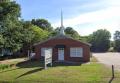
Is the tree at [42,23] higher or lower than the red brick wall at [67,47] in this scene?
higher

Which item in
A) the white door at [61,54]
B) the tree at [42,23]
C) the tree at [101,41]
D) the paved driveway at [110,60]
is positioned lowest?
the paved driveway at [110,60]

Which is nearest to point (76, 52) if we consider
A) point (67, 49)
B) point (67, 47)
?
point (67, 49)

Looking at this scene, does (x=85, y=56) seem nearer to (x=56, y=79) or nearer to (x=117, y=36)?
(x=56, y=79)

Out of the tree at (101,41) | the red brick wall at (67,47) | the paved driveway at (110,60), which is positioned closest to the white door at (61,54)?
the red brick wall at (67,47)

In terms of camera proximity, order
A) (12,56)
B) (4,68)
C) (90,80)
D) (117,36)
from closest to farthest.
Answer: (90,80), (4,68), (12,56), (117,36)

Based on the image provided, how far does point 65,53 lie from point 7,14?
10550 millimetres

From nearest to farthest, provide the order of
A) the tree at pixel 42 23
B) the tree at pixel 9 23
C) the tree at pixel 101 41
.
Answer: the tree at pixel 9 23 < the tree at pixel 101 41 < the tree at pixel 42 23

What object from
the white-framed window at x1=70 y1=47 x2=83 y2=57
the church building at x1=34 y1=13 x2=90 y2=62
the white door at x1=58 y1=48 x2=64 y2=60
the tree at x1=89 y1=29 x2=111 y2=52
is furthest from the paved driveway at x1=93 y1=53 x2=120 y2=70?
the tree at x1=89 y1=29 x2=111 y2=52

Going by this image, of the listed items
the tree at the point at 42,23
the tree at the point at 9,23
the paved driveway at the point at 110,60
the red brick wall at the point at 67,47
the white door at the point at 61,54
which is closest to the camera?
the paved driveway at the point at 110,60

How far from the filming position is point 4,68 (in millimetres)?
32469

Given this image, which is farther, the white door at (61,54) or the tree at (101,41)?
the tree at (101,41)

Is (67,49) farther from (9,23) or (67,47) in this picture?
(9,23)

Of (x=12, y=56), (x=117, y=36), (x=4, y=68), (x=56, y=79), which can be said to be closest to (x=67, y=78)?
(x=56, y=79)

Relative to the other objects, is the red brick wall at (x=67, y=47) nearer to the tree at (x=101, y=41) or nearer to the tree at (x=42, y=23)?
the tree at (x=101, y=41)
